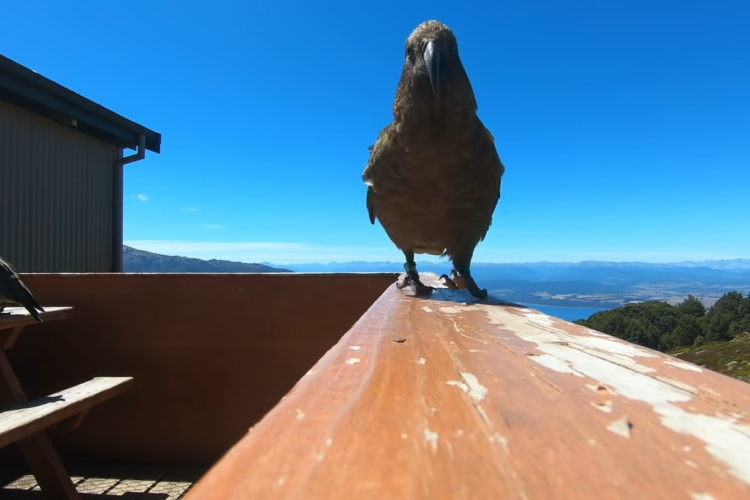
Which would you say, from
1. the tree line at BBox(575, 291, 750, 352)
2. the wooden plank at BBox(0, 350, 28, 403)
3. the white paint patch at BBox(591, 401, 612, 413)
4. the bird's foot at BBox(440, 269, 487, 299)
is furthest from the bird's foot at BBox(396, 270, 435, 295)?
the tree line at BBox(575, 291, 750, 352)

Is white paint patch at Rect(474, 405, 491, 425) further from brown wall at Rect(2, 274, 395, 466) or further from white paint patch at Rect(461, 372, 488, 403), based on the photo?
brown wall at Rect(2, 274, 395, 466)

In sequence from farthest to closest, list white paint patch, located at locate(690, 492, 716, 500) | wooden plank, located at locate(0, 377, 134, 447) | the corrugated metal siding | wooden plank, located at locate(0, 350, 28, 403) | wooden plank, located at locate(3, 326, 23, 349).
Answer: the corrugated metal siding
wooden plank, located at locate(3, 326, 23, 349)
wooden plank, located at locate(0, 350, 28, 403)
wooden plank, located at locate(0, 377, 134, 447)
white paint patch, located at locate(690, 492, 716, 500)

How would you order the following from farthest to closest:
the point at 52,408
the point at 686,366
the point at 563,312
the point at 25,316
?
the point at 563,312 → the point at 25,316 → the point at 52,408 → the point at 686,366

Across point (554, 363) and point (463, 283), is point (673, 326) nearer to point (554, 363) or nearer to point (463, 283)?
point (463, 283)

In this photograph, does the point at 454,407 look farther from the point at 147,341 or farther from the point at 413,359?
the point at 147,341

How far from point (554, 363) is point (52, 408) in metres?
3.10

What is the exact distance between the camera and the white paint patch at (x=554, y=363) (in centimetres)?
92

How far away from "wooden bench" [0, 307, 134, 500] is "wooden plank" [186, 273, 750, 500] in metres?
2.62

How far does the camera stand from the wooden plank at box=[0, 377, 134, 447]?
2574 mm

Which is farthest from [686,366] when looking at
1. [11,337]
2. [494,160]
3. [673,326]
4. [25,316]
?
[673,326]

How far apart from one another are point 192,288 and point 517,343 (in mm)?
3058

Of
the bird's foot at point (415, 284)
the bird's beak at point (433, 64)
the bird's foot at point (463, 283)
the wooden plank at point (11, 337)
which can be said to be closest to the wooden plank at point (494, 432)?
the bird's foot at point (415, 284)

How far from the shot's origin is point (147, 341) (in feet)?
12.3

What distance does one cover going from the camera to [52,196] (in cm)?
692
